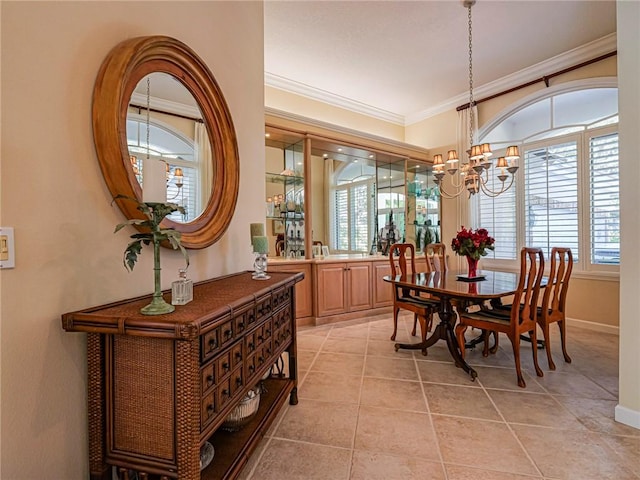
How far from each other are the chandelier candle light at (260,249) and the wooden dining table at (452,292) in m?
1.54

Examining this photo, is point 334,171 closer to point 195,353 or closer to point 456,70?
point 456,70

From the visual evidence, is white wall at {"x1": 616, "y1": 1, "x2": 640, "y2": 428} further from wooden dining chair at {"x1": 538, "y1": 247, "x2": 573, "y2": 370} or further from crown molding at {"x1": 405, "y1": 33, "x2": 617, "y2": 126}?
crown molding at {"x1": 405, "y1": 33, "x2": 617, "y2": 126}

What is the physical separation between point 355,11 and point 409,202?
10.1ft

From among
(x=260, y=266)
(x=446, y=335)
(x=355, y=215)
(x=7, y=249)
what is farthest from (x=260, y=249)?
(x=355, y=215)

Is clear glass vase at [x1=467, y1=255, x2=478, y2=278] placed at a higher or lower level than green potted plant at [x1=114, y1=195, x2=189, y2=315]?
lower

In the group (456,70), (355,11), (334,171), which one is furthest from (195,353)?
(456,70)

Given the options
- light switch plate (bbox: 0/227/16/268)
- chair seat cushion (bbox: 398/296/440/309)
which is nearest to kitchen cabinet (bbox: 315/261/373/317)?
chair seat cushion (bbox: 398/296/440/309)

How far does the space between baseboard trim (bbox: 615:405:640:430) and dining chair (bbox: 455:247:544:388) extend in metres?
0.55

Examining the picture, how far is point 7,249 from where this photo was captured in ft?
3.11

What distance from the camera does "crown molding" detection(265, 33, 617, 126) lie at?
3.81 metres

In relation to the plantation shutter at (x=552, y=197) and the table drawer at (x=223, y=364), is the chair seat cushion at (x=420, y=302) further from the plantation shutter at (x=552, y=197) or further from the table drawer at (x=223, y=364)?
the table drawer at (x=223, y=364)

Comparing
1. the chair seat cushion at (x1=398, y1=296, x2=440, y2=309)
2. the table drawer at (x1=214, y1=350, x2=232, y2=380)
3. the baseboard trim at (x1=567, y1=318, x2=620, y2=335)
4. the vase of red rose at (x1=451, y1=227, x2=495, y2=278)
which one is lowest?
the baseboard trim at (x1=567, y1=318, x2=620, y2=335)

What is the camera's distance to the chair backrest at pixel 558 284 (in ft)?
8.82

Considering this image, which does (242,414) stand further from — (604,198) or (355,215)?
(604,198)
